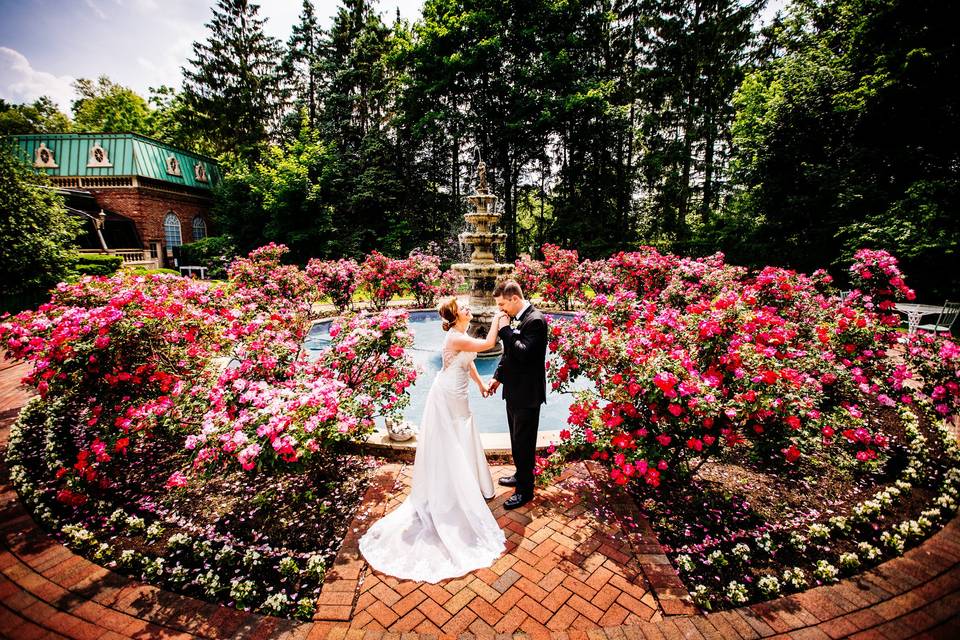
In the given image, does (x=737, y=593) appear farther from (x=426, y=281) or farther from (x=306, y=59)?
(x=306, y=59)

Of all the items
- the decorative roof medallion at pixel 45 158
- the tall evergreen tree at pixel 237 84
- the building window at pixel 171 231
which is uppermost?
the tall evergreen tree at pixel 237 84

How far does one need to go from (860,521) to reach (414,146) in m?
26.0

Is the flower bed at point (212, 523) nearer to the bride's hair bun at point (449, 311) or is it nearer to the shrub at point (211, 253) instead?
the bride's hair bun at point (449, 311)

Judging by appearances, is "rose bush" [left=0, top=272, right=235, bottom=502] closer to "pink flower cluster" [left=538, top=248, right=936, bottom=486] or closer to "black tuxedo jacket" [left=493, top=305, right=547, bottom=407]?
"black tuxedo jacket" [left=493, top=305, right=547, bottom=407]

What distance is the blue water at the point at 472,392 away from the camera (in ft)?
19.0

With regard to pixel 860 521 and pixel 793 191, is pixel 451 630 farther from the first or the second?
pixel 793 191

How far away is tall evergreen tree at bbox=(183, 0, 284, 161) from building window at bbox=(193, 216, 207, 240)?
18.1 ft

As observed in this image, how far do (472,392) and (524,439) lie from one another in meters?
3.39

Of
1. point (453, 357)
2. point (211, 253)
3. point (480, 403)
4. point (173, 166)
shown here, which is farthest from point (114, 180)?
point (453, 357)

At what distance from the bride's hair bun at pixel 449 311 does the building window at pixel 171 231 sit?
99.0 feet

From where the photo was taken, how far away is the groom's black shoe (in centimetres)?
368

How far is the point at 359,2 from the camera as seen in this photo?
2367 centimetres

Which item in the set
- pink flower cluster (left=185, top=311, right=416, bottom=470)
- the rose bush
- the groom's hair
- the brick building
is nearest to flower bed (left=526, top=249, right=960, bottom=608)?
the groom's hair

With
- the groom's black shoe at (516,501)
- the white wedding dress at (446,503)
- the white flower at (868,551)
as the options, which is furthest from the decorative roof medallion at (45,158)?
the white flower at (868,551)
